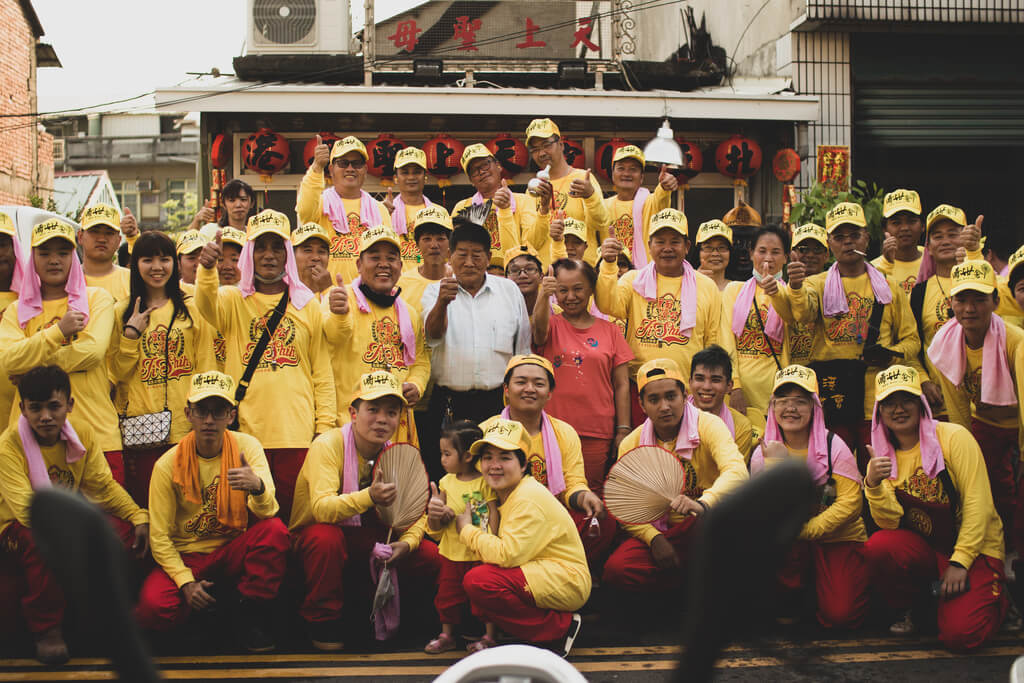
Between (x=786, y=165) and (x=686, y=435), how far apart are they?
23.6ft

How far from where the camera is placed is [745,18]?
13883 millimetres

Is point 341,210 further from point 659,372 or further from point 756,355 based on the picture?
point 756,355

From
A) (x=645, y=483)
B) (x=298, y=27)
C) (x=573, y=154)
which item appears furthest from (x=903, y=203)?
(x=298, y=27)

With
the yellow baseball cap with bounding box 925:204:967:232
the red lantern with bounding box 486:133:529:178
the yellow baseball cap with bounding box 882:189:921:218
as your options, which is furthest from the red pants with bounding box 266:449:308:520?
the red lantern with bounding box 486:133:529:178

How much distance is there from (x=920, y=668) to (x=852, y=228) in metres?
3.24

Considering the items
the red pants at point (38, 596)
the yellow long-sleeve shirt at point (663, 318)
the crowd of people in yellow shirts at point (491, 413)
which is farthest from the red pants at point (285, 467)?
the yellow long-sleeve shirt at point (663, 318)

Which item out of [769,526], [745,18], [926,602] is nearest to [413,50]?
[745,18]

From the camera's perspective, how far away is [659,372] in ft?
19.7

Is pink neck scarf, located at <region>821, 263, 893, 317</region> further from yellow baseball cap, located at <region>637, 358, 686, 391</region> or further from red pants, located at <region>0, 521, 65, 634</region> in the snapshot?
red pants, located at <region>0, 521, 65, 634</region>

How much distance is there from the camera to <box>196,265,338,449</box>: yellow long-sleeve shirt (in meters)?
5.87

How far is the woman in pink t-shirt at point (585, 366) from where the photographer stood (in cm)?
646

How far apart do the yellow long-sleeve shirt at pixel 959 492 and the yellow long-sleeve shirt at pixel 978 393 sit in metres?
0.69

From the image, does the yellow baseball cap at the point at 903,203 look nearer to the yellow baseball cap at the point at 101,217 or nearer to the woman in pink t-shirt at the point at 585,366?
the woman in pink t-shirt at the point at 585,366

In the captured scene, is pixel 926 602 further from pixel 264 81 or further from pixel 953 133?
pixel 264 81
